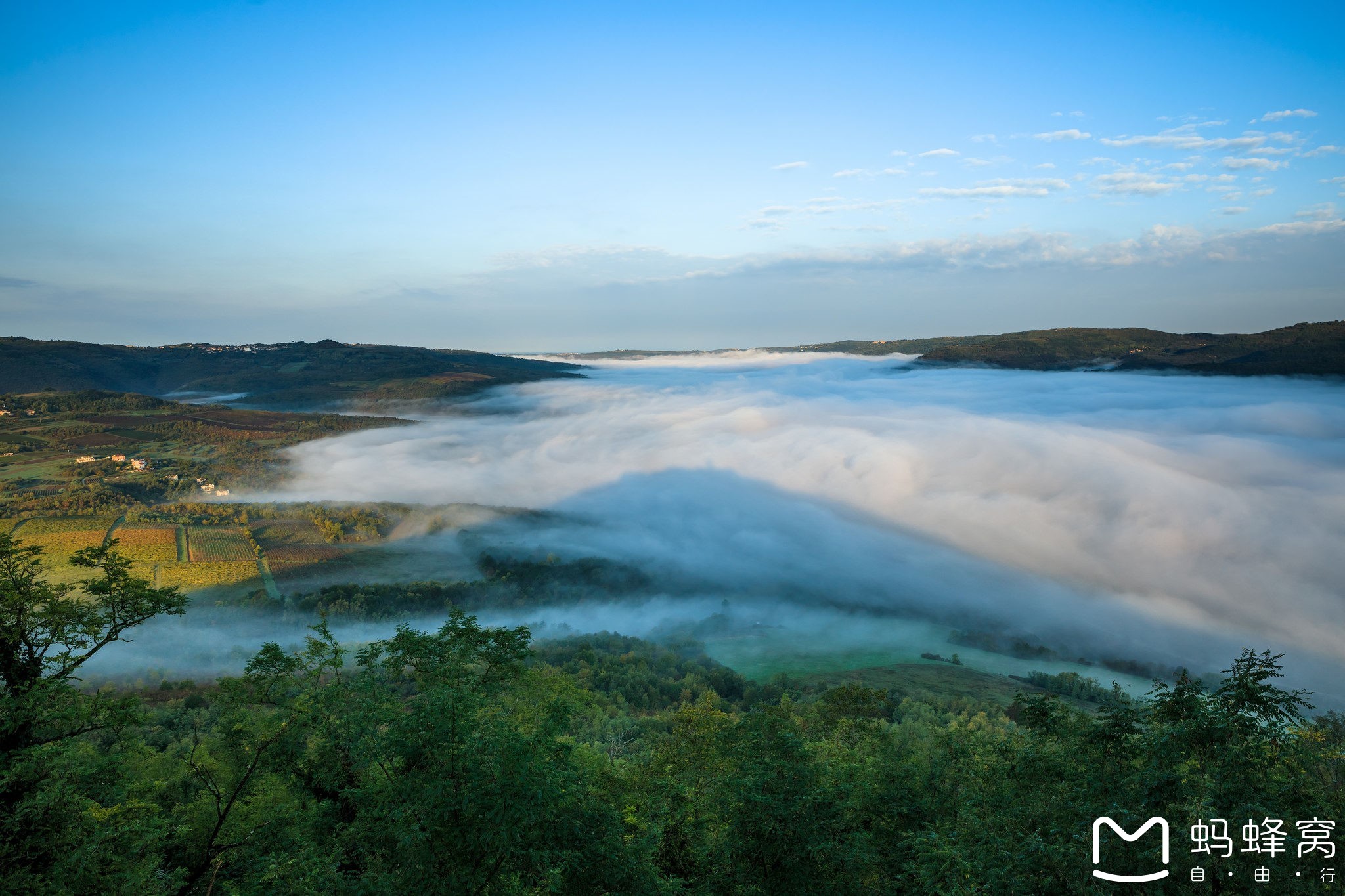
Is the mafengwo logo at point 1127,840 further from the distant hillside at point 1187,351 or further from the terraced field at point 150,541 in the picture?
the distant hillside at point 1187,351

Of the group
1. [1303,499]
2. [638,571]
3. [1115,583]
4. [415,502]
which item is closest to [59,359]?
[415,502]


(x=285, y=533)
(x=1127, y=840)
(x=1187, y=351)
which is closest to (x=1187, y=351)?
(x=1187, y=351)

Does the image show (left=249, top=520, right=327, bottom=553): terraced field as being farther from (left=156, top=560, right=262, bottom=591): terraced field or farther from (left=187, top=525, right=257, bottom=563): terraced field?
(left=156, top=560, right=262, bottom=591): terraced field

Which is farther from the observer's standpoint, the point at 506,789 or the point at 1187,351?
the point at 1187,351

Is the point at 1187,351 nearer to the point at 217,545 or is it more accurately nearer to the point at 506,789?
the point at 506,789

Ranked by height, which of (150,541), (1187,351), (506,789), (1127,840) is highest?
(1187,351)

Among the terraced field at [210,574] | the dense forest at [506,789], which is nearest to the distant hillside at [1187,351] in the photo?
the dense forest at [506,789]

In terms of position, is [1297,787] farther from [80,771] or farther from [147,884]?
[80,771]
